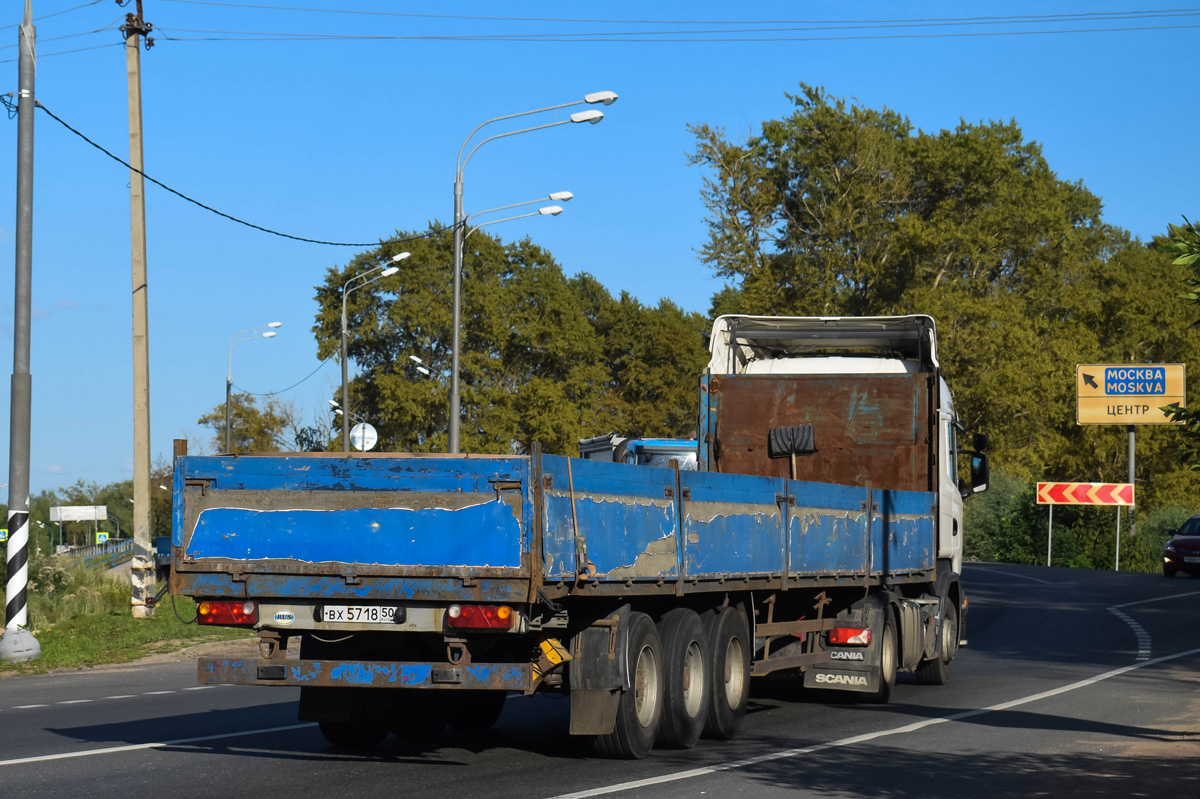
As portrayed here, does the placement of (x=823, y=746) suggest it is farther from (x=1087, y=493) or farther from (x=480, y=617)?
(x=1087, y=493)

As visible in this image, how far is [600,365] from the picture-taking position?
6981 centimetres

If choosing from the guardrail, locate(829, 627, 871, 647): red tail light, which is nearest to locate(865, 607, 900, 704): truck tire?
locate(829, 627, 871, 647): red tail light

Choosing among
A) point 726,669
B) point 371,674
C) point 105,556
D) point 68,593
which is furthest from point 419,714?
point 105,556

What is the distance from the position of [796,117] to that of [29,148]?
40.9 m

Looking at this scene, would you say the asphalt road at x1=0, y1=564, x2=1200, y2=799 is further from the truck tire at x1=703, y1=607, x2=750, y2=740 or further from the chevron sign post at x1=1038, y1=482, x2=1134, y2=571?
the chevron sign post at x1=1038, y1=482, x2=1134, y2=571

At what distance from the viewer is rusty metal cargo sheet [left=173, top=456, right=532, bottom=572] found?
28.5ft

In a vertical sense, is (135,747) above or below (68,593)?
above

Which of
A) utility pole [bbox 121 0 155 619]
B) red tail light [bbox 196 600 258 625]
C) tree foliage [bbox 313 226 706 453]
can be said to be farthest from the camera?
tree foliage [bbox 313 226 706 453]

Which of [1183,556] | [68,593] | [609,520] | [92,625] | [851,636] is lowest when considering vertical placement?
[1183,556]

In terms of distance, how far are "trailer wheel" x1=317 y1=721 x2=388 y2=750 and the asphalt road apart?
163mm

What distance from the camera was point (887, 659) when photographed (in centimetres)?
1418

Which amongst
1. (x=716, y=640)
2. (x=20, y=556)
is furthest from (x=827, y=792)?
(x=20, y=556)

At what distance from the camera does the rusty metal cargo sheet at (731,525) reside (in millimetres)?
10500

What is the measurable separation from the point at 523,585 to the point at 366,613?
1.06m
